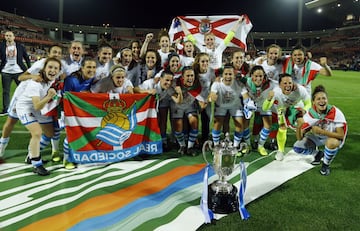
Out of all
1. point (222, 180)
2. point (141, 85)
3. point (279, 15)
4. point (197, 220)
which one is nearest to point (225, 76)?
point (141, 85)

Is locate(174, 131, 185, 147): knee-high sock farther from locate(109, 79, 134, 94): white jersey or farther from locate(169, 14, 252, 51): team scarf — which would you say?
locate(169, 14, 252, 51): team scarf

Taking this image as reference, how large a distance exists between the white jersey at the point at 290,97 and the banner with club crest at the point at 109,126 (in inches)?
71.2

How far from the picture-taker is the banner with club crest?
424cm

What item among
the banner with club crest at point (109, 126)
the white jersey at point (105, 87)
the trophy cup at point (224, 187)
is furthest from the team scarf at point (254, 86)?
the trophy cup at point (224, 187)

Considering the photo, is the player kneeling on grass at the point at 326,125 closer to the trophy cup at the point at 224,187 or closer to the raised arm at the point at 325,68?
the raised arm at the point at 325,68

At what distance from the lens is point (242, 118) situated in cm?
493

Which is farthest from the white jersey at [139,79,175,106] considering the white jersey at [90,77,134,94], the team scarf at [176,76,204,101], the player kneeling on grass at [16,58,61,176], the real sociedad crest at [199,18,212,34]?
the real sociedad crest at [199,18,212,34]

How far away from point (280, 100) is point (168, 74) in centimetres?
169

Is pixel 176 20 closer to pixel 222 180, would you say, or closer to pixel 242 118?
pixel 242 118

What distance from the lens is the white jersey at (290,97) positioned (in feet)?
15.7

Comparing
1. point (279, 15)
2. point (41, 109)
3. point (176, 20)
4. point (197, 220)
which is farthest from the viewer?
point (279, 15)

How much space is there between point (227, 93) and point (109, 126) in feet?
5.76

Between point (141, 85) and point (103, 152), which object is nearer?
point (103, 152)

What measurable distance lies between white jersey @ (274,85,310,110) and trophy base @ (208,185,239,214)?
2139mm
